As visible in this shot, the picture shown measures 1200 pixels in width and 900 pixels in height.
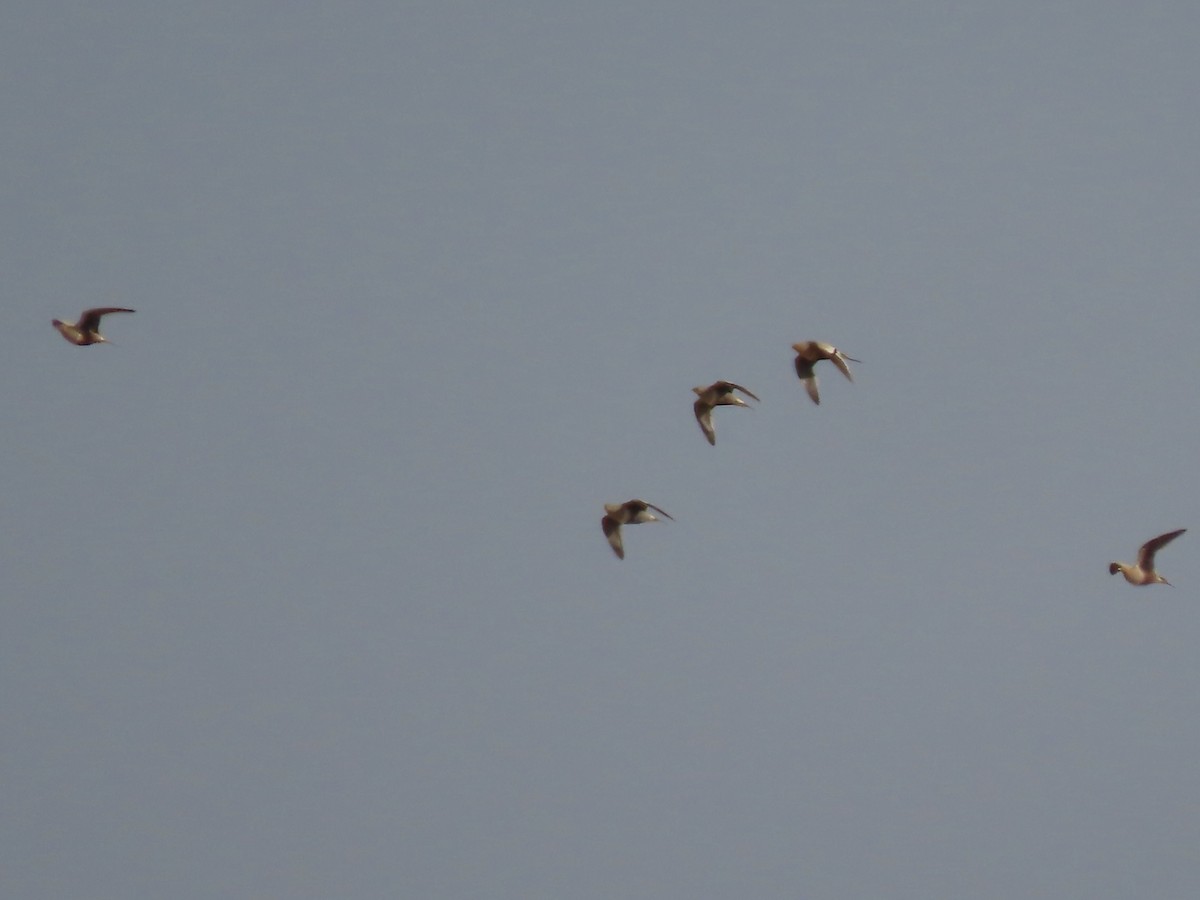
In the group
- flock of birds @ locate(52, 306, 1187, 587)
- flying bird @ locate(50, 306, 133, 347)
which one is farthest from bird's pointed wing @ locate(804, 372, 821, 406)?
flying bird @ locate(50, 306, 133, 347)

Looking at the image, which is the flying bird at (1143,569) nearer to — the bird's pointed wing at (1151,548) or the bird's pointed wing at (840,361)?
the bird's pointed wing at (1151,548)

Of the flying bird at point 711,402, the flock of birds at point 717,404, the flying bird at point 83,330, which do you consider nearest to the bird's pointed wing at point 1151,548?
the flock of birds at point 717,404

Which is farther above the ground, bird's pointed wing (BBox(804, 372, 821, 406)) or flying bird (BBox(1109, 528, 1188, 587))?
bird's pointed wing (BBox(804, 372, 821, 406))

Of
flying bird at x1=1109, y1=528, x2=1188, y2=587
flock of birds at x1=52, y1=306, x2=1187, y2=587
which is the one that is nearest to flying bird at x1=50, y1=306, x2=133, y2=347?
flock of birds at x1=52, y1=306, x2=1187, y2=587

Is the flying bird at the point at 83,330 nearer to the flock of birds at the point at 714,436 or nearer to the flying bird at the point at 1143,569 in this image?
the flock of birds at the point at 714,436

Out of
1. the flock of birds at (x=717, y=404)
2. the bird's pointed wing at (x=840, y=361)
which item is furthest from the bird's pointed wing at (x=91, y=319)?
the bird's pointed wing at (x=840, y=361)

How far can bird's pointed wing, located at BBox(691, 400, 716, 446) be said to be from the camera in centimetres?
4684

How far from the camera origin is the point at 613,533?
46.3 meters

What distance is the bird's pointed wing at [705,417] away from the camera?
46.8 m

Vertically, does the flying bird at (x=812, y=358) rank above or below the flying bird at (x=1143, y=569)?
above

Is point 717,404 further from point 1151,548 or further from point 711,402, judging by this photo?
point 1151,548

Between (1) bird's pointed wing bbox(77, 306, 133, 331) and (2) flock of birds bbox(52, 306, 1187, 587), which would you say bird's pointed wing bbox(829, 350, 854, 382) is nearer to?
(2) flock of birds bbox(52, 306, 1187, 587)

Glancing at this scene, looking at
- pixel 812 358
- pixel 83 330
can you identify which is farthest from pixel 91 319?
pixel 812 358

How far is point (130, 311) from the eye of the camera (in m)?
42.1
